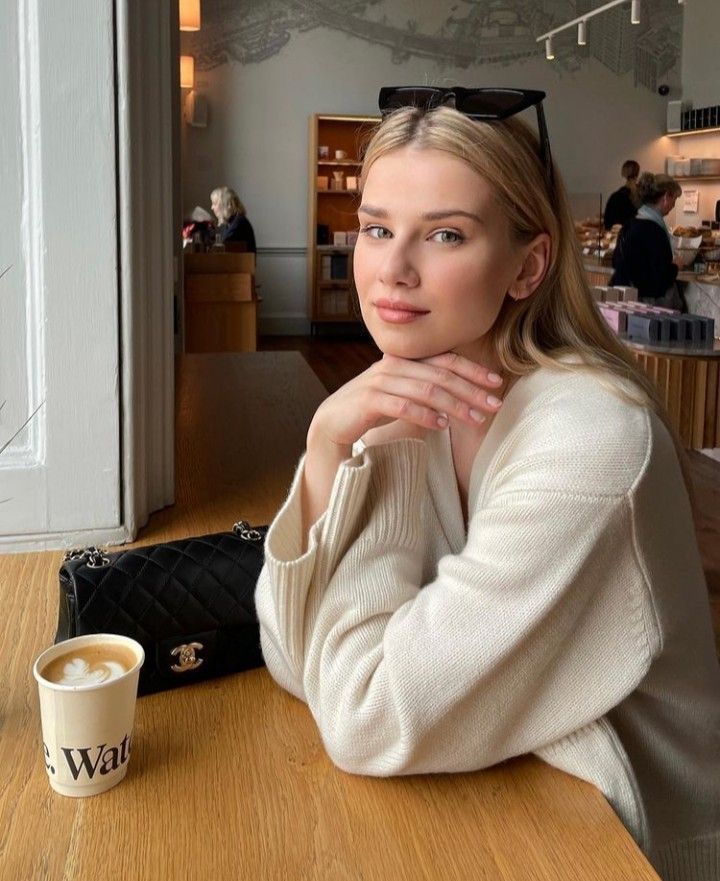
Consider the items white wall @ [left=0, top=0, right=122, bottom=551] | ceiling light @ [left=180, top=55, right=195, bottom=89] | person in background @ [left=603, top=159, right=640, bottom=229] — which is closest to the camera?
white wall @ [left=0, top=0, right=122, bottom=551]

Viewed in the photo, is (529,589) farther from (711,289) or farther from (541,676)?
(711,289)

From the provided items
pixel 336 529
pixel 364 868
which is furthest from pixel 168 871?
pixel 336 529

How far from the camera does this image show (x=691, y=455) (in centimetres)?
589

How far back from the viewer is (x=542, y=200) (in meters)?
1.16

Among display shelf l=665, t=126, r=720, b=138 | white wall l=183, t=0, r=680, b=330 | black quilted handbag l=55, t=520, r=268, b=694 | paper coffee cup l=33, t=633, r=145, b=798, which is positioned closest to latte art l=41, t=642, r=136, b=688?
paper coffee cup l=33, t=633, r=145, b=798

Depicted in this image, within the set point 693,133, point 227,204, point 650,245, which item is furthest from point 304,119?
point 650,245

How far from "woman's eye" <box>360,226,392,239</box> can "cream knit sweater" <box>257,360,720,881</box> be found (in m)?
0.25

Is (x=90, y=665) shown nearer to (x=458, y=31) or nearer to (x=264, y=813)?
(x=264, y=813)

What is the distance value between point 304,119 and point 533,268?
398 inches

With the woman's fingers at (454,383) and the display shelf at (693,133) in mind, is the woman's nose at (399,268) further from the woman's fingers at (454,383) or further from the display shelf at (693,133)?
the display shelf at (693,133)

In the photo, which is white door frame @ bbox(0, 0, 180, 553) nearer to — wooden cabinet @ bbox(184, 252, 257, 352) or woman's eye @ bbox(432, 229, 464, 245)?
woman's eye @ bbox(432, 229, 464, 245)

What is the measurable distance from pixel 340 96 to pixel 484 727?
10.6 metres

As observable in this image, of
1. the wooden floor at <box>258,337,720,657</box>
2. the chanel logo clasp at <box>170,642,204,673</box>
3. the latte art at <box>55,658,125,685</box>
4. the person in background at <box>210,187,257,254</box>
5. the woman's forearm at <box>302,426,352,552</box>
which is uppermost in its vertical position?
the person in background at <box>210,187,257,254</box>

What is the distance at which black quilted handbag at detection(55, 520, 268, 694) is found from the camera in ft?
3.70
